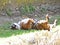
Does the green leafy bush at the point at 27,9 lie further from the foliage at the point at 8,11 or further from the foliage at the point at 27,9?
the foliage at the point at 8,11

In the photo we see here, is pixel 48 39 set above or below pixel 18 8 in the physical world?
above

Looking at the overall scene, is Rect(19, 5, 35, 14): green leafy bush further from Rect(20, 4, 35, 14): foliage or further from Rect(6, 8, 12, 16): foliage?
Rect(6, 8, 12, 16): foliage

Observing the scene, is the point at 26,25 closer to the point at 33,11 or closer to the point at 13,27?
the point at 13,27

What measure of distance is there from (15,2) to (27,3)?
50cm

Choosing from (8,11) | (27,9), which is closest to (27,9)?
(27,9)

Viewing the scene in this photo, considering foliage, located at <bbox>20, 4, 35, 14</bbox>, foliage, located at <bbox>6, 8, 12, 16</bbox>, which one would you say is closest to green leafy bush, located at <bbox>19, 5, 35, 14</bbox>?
foliage, located at <bbox>20, 4, 35, 14</bbox>

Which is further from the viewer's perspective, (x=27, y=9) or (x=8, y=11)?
(x=27, y=9)

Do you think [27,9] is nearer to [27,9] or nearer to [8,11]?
[27,9]

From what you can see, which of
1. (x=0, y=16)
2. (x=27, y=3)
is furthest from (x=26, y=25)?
(x=27, y=3)

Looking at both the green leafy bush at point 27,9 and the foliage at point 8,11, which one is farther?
the green leafy bush at point 27,9

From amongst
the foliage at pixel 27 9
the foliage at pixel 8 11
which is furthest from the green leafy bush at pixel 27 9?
the foliage at pixel 8 11

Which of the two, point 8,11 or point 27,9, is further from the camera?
point 27,9

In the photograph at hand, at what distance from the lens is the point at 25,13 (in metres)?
8.52

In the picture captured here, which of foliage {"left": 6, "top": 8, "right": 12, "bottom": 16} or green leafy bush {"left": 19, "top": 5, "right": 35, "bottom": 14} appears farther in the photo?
green leafy bush {"left": 19, "top": 5, "right": 35, "bottom": 14}
